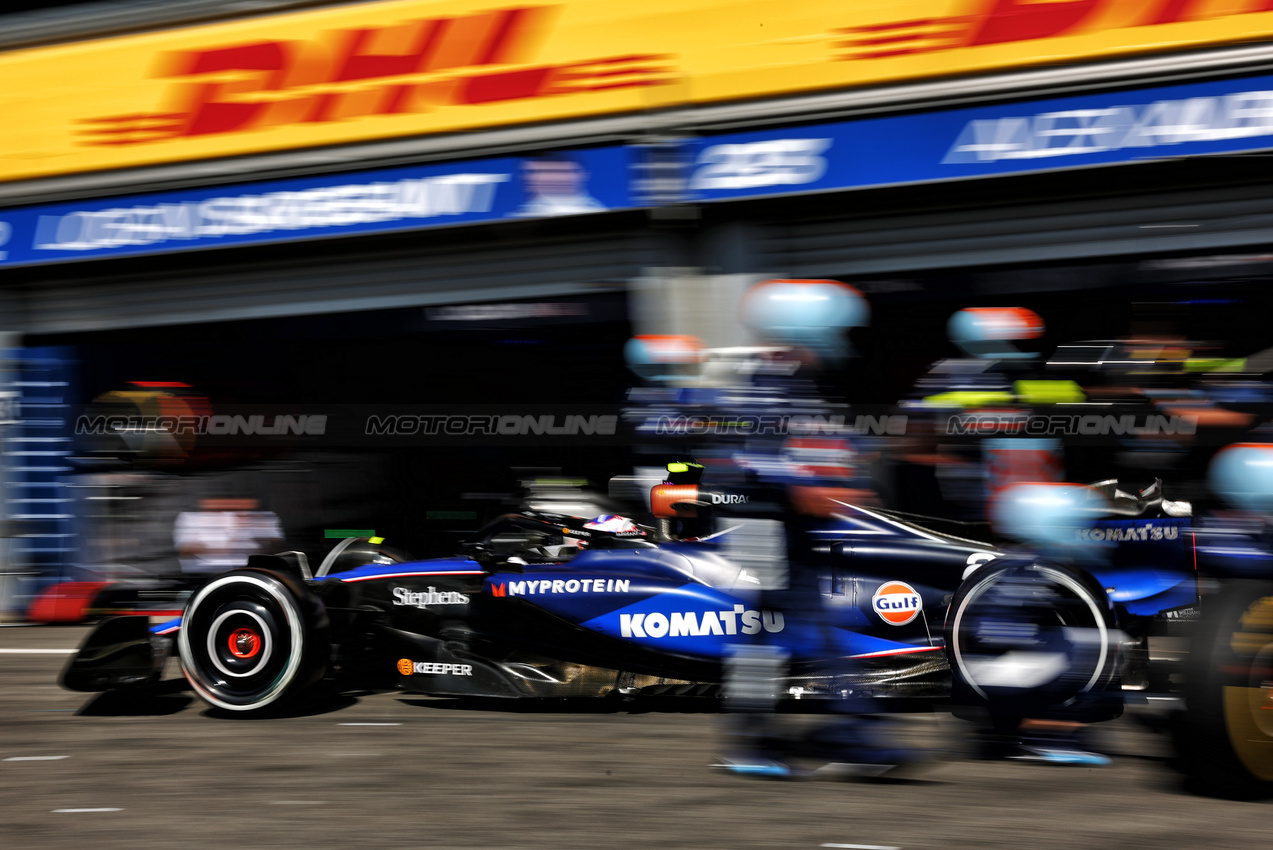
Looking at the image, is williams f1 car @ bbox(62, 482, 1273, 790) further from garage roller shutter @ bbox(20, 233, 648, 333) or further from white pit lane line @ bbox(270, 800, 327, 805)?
garage roller shutter @ bbox(20, 233, 648, 333)

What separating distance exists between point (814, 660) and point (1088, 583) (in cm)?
104

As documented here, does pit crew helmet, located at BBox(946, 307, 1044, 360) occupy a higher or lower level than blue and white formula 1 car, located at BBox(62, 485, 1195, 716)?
higher

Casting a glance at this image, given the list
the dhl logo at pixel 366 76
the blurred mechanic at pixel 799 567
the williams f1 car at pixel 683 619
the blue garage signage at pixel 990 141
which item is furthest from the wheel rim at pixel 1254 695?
the dhl logo at pixel 366 76

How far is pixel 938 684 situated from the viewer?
15.1 ft

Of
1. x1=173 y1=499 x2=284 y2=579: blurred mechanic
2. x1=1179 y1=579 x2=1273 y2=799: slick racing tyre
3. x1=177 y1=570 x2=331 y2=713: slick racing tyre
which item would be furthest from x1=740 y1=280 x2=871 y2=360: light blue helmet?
x1=173 y1=499 x2=284 y2=579: blurred mechanic

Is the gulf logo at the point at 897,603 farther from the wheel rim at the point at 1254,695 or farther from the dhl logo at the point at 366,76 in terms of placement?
the dhl logo at the point at 366,76

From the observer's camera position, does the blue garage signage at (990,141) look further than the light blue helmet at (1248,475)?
Yes

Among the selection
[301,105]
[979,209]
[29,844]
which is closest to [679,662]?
[29,844]

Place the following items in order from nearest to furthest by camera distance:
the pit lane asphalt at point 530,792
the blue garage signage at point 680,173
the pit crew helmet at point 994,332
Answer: the pit lane asphalt at point 530,792, the pit crew helmet at point 994,332, the blue garage signage at point 680,173

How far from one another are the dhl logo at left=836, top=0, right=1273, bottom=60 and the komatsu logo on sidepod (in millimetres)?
4867

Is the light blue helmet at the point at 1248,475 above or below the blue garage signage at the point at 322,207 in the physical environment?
below

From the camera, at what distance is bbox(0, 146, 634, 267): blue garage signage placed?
9039mm

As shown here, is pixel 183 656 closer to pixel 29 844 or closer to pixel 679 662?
pixel 29 844

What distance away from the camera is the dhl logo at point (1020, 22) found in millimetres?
7527
